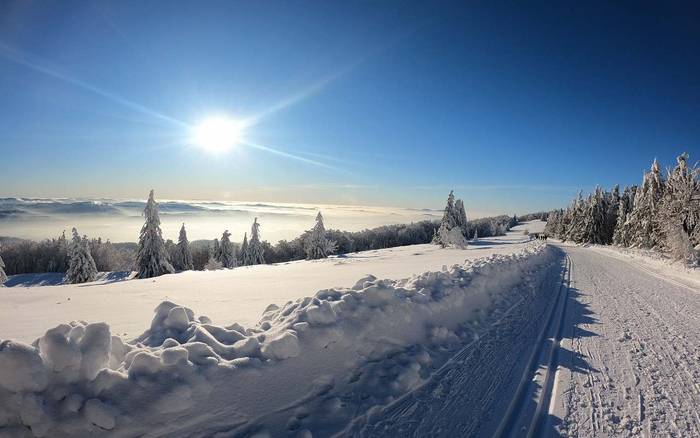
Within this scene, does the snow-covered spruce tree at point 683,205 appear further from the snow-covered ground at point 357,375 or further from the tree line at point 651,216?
the snow-covered ground at point 357,375

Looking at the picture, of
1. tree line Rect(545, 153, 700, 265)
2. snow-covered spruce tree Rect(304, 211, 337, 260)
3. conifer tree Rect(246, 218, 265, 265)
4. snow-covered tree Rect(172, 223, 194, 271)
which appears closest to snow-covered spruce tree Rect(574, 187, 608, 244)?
tree line Rect(545, 153, 700, 265)

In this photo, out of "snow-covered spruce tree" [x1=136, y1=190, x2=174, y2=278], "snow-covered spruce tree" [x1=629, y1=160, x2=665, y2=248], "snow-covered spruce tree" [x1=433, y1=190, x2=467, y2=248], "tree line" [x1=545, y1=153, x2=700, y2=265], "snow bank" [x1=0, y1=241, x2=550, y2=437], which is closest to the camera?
"snow bank" [x1=0, y1=241, x2=550, y2=437]

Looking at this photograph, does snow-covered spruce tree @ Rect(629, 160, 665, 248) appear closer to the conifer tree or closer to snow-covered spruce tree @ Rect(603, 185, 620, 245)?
snow-covered spruce tree @ Rect(603, 185, 620, 245)

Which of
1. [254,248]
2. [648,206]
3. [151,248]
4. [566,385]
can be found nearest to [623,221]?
[648,206]

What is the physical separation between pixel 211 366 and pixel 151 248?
98.2 feet

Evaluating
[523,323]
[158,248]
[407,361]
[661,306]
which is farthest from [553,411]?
[158,248]

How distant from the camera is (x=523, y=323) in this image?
629cm

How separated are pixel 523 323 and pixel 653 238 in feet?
114

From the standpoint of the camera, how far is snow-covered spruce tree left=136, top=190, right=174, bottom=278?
93.1 feet

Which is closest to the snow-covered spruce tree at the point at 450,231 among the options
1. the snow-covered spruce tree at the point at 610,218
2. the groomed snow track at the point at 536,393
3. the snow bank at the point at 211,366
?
the snow-covered spruce tree at the point at 610,218

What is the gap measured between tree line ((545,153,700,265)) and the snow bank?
20.2 metres

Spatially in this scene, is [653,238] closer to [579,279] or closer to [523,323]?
[579,279]

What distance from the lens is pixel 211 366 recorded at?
302 cm

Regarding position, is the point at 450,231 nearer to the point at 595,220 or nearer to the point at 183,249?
the point at 595,220
